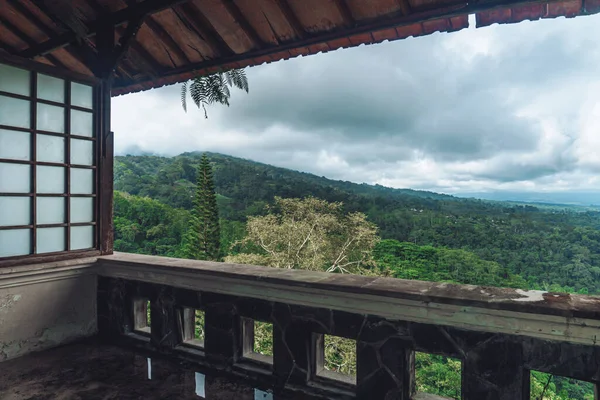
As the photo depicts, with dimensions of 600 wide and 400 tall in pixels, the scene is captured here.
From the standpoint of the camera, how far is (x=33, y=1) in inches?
107

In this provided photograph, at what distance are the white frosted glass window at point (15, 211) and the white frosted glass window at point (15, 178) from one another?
6 centimetres

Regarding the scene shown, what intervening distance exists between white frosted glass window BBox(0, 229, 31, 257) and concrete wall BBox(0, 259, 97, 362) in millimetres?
123

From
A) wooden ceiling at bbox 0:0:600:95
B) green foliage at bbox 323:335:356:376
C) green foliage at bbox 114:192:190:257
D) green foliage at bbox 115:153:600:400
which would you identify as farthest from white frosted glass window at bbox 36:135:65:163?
green foliage at bbox 114:192:190:257

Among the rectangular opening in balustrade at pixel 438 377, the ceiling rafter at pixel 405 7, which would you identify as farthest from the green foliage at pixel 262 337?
the ceiling rafter at pixel 405 7

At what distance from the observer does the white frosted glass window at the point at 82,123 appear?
9.61ft

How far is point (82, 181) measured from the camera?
2973mm

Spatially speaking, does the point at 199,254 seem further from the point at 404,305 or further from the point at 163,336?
the point at 404,305

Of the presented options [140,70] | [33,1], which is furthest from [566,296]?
[33,1]

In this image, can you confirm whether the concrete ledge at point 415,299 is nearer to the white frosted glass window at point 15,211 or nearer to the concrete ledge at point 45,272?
the concrete ledge at point 45,272

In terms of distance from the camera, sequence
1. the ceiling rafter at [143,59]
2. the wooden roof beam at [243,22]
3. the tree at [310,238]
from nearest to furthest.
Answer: the wooden roof beam at [243,22], the ceiling rafter at [143,59], the tree at [310,238]

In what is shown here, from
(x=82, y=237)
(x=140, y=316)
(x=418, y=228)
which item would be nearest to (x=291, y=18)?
(x=82, y=237)

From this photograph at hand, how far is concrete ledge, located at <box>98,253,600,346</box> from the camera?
1.45 metres

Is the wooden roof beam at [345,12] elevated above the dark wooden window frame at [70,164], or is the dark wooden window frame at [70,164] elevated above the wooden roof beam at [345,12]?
the wooden roof beam at [345,12]

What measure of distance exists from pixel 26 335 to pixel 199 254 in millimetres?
15797
